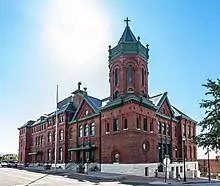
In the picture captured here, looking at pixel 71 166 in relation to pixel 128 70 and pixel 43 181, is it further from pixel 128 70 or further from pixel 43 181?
pixel 43 181

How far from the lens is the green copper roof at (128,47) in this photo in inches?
1763

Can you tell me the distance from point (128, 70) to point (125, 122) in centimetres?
866

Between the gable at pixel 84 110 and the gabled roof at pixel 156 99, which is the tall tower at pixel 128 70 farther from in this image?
the gable at pixel 84 110

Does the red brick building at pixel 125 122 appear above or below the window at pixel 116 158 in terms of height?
above

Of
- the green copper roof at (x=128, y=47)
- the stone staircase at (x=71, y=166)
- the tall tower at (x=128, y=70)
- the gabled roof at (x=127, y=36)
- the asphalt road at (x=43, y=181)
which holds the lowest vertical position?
the stone staircase at (x=71, y=166)

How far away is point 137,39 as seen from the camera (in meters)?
45.9

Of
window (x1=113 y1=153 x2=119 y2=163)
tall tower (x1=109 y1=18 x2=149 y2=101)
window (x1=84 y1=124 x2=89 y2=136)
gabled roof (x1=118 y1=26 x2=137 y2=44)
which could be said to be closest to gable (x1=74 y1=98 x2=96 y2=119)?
window (x1=84 y1=124 x2=89 y2=136)

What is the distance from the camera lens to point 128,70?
147 ft

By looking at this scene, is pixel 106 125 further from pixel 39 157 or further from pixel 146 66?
pixel 39 157

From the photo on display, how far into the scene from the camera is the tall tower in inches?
1748

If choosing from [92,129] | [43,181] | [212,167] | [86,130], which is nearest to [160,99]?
[92,129]

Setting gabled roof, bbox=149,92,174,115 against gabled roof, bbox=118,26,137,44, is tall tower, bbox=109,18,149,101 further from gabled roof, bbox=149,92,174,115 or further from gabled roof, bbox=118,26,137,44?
gabled roof, bbox=149,92,174,115

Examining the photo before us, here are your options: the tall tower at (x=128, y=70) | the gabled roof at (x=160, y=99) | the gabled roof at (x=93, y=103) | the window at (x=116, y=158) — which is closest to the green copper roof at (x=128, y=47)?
the tall tower at (x=128, y=70)

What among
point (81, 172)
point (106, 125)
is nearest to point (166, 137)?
point (106, 125)
